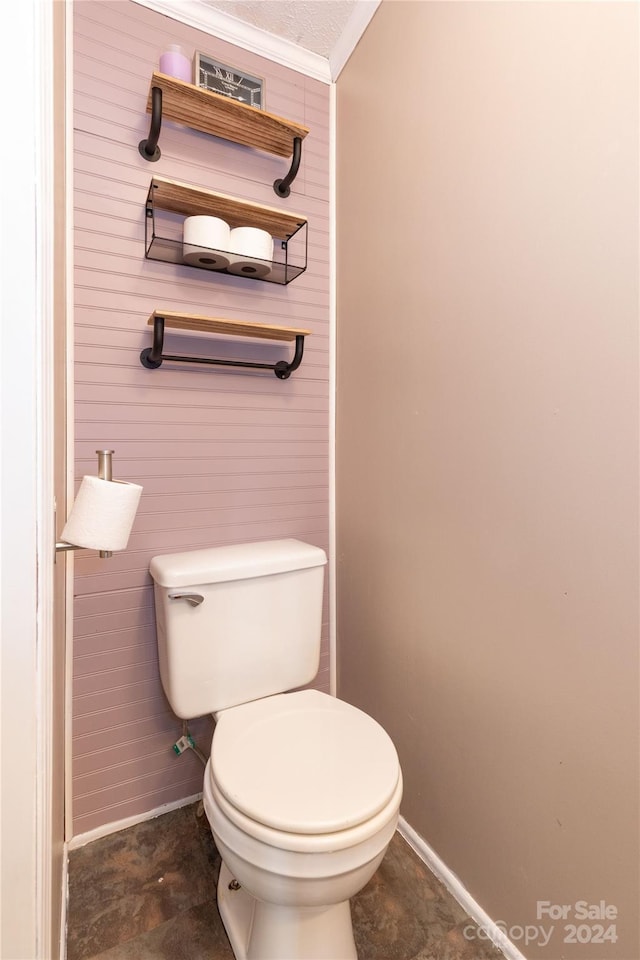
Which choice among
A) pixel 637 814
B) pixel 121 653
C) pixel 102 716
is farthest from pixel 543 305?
pixel 102 716

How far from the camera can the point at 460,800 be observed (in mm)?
1166

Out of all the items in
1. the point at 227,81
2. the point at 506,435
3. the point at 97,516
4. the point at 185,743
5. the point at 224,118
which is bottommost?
the point at 185,743

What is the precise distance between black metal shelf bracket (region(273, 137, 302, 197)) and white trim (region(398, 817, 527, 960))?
6.41 ft

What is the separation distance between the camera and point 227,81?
4.66 feet

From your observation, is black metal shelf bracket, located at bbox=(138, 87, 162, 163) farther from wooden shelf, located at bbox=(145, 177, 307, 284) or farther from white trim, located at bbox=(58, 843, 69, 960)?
white trim, located at bbox=(58, 843, 69, 960)

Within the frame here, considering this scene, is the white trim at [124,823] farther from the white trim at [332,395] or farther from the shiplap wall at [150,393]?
the white trim at [332,395]

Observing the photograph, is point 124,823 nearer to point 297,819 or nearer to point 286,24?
point 297,819

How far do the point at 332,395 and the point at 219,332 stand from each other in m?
0.45

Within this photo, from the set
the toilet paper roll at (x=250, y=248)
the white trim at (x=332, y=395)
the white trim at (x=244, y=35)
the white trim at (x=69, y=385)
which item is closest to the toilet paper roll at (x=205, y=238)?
the toilet paper roll at (x=250, y=248)

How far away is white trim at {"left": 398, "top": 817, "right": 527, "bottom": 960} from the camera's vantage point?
104 centimetres

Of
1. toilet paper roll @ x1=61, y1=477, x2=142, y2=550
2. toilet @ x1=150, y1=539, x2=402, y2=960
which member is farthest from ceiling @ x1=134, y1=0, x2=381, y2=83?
toilet @ x1=150, y1=539, x2=402, y2=960

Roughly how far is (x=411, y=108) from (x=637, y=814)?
5.44ft

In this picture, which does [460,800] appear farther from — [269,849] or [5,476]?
[5,476]

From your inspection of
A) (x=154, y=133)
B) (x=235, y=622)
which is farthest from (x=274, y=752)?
(x=154, y=133)
